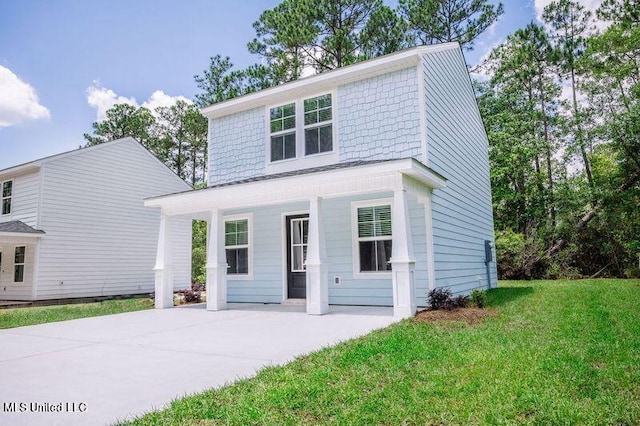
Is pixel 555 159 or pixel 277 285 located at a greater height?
pixel 555 159

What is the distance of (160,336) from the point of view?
630 centimetres

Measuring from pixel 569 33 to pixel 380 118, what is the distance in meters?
19.1

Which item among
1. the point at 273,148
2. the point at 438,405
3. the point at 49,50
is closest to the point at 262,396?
the point at 438,405

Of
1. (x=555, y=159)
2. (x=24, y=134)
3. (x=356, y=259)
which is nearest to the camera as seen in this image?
(x=356, y=259)

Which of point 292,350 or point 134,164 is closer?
point 292,350

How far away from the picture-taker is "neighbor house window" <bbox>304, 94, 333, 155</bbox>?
404 inches

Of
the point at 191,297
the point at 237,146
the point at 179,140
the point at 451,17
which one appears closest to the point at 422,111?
the point at 237,146

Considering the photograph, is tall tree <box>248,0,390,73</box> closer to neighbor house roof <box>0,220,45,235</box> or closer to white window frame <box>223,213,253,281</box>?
white window frame <box>223,213,253,281</box>

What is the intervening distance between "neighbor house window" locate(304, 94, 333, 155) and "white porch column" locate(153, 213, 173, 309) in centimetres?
391

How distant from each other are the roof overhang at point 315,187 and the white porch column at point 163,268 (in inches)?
16.0

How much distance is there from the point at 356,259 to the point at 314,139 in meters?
3.14

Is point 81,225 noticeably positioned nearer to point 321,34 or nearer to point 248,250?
point 248,250

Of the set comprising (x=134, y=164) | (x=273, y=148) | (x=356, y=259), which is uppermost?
(x=134, y=164)

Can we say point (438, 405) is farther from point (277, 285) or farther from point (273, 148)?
point (273, 148)
